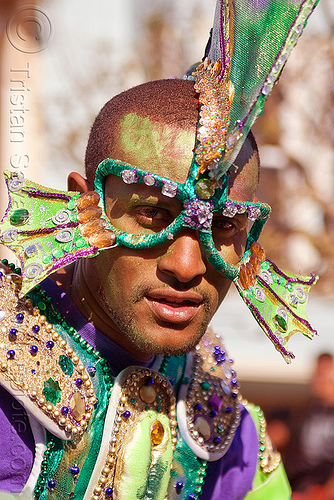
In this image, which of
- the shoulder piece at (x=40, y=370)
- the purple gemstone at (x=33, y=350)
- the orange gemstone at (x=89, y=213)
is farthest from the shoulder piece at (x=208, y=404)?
the orange gemstone at (x=89, y=213)

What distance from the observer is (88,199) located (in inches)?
58.3

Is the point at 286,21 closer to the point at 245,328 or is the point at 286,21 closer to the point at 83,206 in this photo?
the point at 83,206

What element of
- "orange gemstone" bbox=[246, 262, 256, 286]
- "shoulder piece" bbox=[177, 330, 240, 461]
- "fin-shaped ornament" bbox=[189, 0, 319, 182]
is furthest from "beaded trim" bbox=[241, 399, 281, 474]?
"fin-shaped ornament" bbox=[189, 0, 319, 182]

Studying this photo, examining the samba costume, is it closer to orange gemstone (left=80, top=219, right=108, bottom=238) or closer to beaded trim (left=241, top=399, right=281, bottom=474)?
orange gemstone (left=80, top=219, right=108, bottom=238)

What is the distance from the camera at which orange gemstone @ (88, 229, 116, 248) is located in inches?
55.9

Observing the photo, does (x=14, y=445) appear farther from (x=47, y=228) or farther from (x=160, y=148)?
(x=160, y=148)

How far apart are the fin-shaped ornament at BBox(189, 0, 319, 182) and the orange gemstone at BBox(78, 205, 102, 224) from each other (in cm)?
24

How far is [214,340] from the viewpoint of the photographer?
74.4 inches

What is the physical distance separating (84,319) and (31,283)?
220mm

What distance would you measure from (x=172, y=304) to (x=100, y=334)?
239mm

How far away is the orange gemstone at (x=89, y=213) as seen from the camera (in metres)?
1.46

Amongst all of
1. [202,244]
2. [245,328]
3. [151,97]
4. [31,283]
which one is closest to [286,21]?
[151,97]

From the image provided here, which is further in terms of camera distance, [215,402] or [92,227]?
[215,402]

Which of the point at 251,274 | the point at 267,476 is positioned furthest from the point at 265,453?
the point at 251,274
